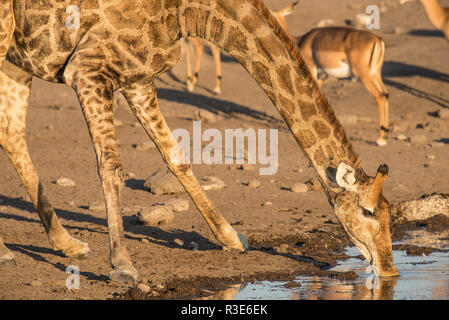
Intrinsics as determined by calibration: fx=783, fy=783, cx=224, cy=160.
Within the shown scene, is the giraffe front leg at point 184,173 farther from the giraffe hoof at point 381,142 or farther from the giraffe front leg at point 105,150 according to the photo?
the giraffe hoof at point 381,142

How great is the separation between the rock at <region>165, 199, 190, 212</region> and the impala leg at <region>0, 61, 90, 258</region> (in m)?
1.90

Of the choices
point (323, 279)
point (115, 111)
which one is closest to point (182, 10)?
point (323, 279)

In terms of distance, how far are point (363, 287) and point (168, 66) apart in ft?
7.36

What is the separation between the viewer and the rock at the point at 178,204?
324 inches

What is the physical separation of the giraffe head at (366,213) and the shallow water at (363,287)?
18 cm

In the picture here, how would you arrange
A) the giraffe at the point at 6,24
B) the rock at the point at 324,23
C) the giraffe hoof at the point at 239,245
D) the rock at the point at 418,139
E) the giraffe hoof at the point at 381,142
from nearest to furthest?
1. the giraffe at the point at 6,24
2. the giraffe hoof at the point at 239,245
3. the rock at the point at 418,139
4. the giraffe hoof at the point at 381,142
5. the rock at the point at 324,23

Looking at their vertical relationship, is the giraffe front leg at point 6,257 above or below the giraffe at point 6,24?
below

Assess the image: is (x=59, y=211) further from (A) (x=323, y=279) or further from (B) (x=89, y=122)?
(A) (x=323, y=279)

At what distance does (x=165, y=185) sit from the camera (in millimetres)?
8891

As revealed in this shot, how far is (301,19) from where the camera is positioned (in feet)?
88.6

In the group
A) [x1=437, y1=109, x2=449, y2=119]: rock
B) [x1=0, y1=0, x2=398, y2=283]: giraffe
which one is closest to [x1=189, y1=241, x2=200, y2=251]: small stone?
[x1=0, y1=0, x2=398, y2=283]: giraffe

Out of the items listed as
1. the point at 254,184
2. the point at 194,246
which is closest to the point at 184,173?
the point at 194,246

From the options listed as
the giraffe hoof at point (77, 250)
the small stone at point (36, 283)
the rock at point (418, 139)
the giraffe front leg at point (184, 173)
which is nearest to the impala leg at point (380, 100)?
the rock at point (418, 139)

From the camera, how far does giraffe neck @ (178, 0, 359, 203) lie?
565 cm
